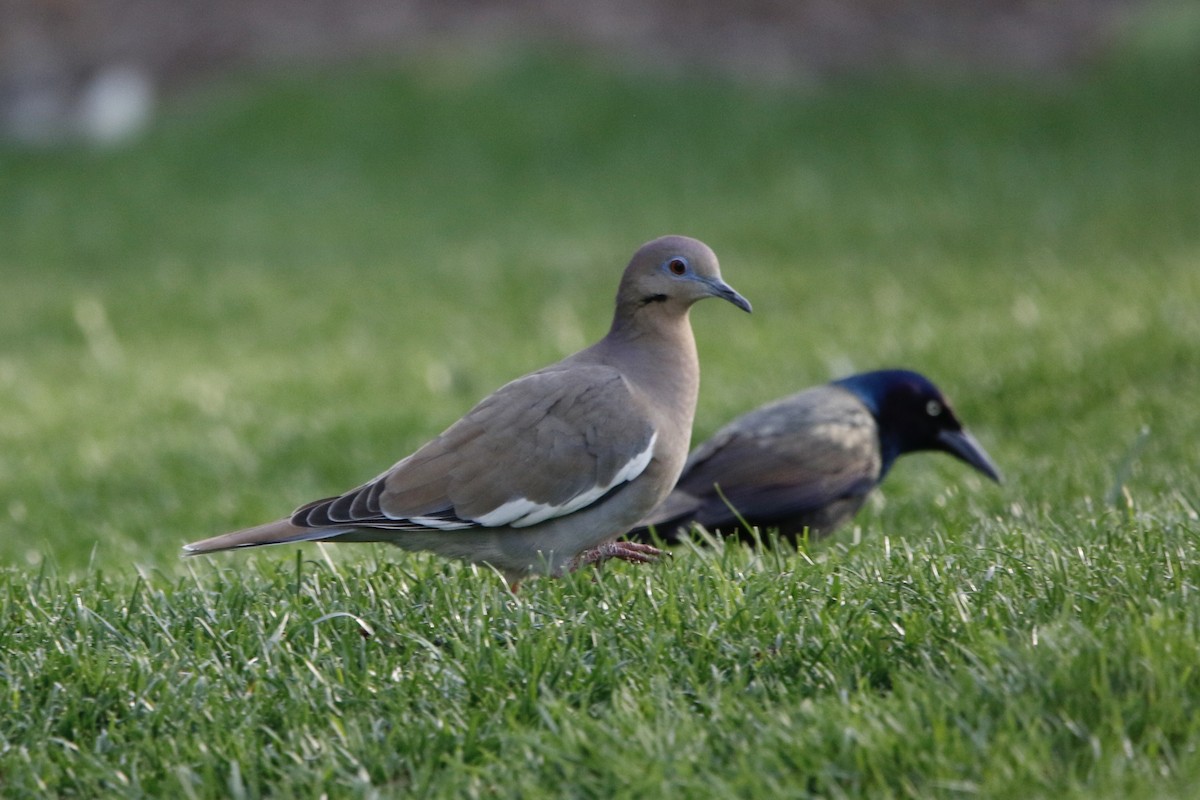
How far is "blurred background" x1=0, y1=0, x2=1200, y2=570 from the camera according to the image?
7906 millimetres

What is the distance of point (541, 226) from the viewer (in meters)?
15.0

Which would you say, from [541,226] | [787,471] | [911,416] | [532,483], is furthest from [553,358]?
[541,226]

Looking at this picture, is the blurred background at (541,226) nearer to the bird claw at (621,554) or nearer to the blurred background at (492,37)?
the blurred background at (492,37)

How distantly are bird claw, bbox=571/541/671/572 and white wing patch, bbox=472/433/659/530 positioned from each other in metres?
0.20

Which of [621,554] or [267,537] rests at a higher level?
[267,537]

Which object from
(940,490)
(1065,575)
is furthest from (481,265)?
(1065,575)

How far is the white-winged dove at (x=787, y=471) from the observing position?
591 cm

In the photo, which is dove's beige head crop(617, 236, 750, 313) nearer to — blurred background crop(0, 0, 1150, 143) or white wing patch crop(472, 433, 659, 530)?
white wing patch crop(472, 433, 659, 530)

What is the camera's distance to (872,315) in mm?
10562

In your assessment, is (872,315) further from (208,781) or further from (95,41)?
(95,41)

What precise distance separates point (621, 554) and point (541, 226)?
10354 mm

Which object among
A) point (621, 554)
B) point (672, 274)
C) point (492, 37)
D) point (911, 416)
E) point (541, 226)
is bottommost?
point (621, 554)

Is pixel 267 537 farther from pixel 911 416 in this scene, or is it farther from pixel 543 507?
pixel 911 416

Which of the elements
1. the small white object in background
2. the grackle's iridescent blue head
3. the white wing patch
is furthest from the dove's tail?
the small white object in background
